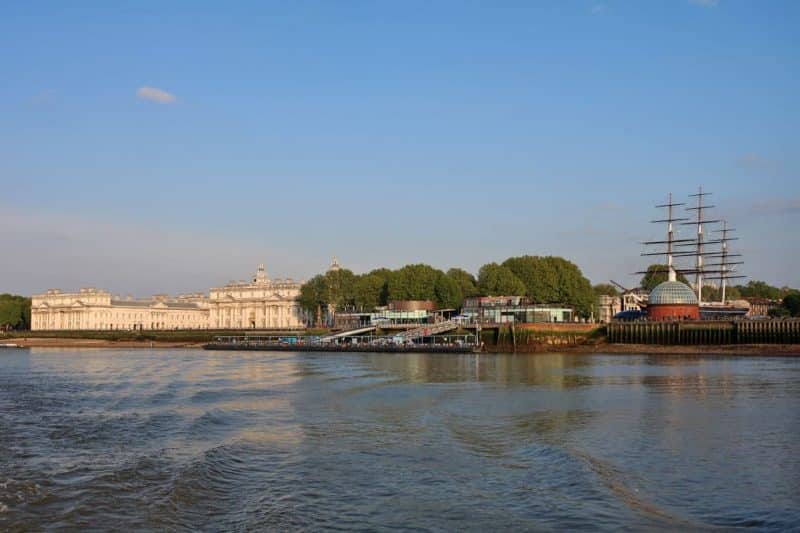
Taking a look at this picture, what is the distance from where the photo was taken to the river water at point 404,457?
1688cm

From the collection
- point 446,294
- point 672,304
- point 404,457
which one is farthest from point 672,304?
point 404,457

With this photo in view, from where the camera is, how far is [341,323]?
142 metres

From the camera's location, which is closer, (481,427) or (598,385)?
(481,427)

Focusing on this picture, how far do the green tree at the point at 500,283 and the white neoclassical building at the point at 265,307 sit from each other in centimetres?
6555

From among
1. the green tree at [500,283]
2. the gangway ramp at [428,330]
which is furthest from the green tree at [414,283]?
the gangway ramp at [428,330]

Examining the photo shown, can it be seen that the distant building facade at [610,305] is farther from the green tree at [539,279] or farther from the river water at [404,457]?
the river water at [404,457]

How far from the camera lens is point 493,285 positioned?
127188mm

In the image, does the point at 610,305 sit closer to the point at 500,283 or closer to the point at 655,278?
the point at 655,278

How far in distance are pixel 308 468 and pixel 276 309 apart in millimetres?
169885

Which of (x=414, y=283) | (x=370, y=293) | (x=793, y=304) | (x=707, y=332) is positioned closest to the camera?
(x=707, y=332)

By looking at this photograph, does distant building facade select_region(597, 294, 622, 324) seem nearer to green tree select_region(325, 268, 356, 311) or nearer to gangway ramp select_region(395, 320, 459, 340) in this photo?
green tree select_region(325, 268, 356, 311)

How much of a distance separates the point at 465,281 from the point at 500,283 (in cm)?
1977

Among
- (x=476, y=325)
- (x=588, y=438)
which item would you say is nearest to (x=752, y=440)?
(x=588, y=438)

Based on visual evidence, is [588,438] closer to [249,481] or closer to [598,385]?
[249,481]
